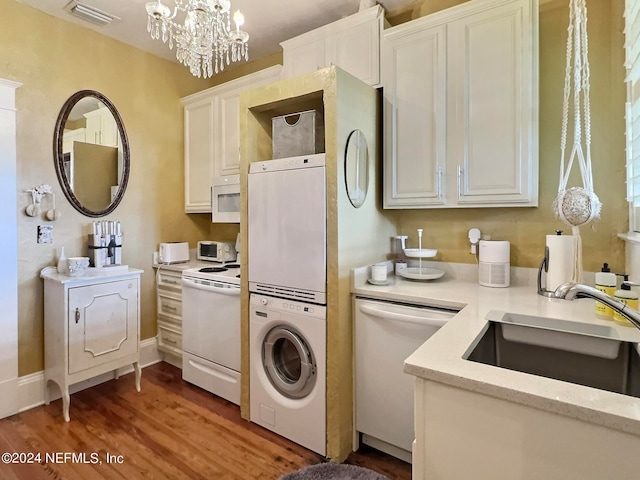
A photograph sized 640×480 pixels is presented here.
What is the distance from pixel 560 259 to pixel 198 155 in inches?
119

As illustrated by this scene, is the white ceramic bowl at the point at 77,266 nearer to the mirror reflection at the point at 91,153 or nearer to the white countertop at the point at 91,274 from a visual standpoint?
the white countertop at the point at 91,274

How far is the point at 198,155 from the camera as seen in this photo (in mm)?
3393

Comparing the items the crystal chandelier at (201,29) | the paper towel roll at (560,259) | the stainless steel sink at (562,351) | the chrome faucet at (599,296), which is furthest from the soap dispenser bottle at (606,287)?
Result: the crystal chandelier at (201,29)

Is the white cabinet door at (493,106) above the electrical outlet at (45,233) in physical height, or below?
above

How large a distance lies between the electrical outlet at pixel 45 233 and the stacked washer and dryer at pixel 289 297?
1607 millimetres

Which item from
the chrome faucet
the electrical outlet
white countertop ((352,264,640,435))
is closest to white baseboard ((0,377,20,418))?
the electrical outlet

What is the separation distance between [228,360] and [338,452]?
100 centimetres

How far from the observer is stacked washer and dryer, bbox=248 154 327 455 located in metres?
1.97

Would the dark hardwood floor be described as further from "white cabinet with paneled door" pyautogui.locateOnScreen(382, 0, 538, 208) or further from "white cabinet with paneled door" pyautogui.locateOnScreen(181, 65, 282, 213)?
"white cabinet with paneled door" pyautogui.locateOnScreen(181, 65, 282, 213)

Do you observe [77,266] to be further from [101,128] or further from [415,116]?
[415,116]

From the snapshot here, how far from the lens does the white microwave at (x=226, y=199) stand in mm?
2982

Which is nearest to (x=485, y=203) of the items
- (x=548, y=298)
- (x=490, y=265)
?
(x=490, y=265)

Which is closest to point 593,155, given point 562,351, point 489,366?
point 562,351

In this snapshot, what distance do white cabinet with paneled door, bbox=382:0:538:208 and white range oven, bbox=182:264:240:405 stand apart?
1.31m
